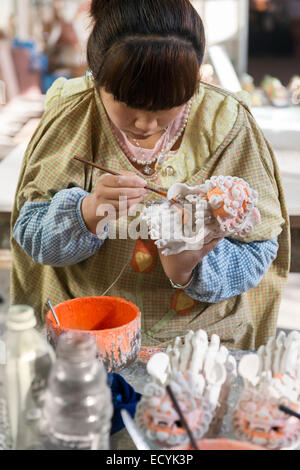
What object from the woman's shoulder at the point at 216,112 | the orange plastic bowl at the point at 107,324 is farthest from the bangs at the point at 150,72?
the orange plastic bowl at the point at 107,324

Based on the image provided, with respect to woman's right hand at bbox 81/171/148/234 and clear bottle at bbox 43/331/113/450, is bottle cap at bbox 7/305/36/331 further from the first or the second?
woman's right hand at bbox 81/171/148/234

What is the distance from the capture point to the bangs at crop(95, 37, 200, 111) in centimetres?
104

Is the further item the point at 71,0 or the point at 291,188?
the point at 71,0

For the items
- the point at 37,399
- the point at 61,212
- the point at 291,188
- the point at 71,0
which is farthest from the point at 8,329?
the point at 71,0

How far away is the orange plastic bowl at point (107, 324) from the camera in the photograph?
38.8 inches

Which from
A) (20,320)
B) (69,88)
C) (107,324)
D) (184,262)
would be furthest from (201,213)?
(69,88)

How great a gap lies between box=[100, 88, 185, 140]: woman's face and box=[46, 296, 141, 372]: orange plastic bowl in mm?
312

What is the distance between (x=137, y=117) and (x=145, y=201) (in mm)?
250

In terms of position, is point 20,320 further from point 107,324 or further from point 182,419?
point 107,324

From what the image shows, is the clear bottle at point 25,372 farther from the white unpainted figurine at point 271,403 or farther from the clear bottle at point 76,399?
the white unpainted figurine at point 271,403

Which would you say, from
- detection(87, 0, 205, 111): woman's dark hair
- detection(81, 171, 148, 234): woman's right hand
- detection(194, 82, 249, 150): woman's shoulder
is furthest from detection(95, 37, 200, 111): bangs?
detection(194, 82, 249, 150): woman's shoulder

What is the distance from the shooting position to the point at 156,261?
4.37ft

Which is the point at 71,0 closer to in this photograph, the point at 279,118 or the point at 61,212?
the point at 279,118
